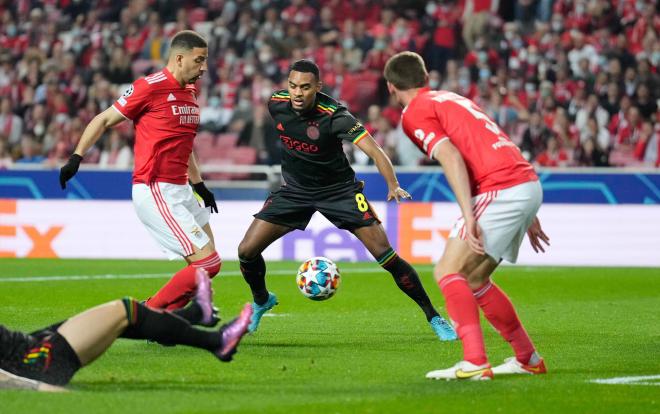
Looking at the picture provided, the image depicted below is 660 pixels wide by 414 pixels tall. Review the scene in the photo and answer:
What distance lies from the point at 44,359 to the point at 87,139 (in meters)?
2.71

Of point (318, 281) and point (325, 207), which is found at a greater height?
point (325, 207)

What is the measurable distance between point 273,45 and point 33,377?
1805 cm

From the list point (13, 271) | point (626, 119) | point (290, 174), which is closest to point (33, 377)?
point (290, 174)

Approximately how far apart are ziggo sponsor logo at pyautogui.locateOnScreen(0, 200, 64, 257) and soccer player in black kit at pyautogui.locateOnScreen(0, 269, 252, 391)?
1265 centimetres

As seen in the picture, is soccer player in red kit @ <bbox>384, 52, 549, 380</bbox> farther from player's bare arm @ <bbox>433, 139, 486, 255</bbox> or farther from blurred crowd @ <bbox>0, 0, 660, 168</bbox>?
blurred crowd @ <bbox>0, 0, 660, 168</bbox>

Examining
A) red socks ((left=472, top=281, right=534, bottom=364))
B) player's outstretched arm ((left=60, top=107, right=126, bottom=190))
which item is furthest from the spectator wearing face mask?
red socks ((left=472, top=281, right=534, bottom=364))

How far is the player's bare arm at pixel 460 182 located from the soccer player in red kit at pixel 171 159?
8.33 ft

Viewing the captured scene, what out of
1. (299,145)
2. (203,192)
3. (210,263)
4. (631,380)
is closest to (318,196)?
(299,145)

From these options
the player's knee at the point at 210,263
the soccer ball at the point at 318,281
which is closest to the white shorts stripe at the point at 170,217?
the player's knee at the point at 210,263

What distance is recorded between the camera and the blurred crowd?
67.3 feet

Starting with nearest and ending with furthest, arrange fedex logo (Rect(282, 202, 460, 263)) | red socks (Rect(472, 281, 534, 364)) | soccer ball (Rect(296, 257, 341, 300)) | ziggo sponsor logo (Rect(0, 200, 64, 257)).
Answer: red socks (Rect(472, 281, 534, 364))
soccer ball (Rect(296, 257, 341, 300))
fedex logo (Rect(282, 202, 460, 263))
ziggo sponsor logo (Rect(0, 200, 64, 257))

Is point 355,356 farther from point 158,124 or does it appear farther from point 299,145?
point 158,124

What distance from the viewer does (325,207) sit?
32.9ft

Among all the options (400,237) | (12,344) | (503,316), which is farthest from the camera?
(400,237)
